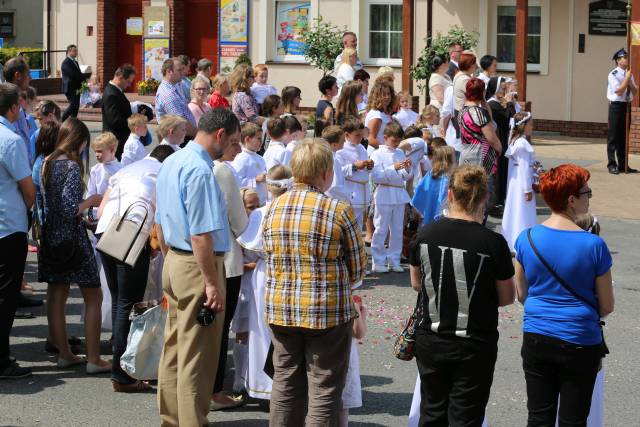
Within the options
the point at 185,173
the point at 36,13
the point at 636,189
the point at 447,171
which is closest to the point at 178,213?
the point at 185,173

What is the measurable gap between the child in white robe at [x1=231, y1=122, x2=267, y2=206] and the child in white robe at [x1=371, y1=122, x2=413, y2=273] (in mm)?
1554

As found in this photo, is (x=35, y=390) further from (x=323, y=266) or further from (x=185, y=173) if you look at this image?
(x=323, y=266)

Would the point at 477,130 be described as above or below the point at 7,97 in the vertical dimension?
below

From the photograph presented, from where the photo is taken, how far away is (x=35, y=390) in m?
7.34

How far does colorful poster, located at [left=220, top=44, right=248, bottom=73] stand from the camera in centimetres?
2664

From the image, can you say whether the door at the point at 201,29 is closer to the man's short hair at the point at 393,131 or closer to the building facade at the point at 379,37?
the building facade at the point at 379,37

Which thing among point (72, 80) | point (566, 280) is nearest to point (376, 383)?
point (566, 280)

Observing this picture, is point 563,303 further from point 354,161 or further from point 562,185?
point 354,161

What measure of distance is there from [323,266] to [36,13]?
39814 millimetres

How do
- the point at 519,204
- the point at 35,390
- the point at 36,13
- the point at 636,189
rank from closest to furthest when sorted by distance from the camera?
the point at 35,390 → the point at 519,204 → the point at 636,189 → the point at 36,13

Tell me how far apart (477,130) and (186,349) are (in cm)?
610

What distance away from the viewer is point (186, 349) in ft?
20.0

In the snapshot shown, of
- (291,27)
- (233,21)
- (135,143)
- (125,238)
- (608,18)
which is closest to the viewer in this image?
(125,238)

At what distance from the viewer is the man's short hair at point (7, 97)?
757 cm
